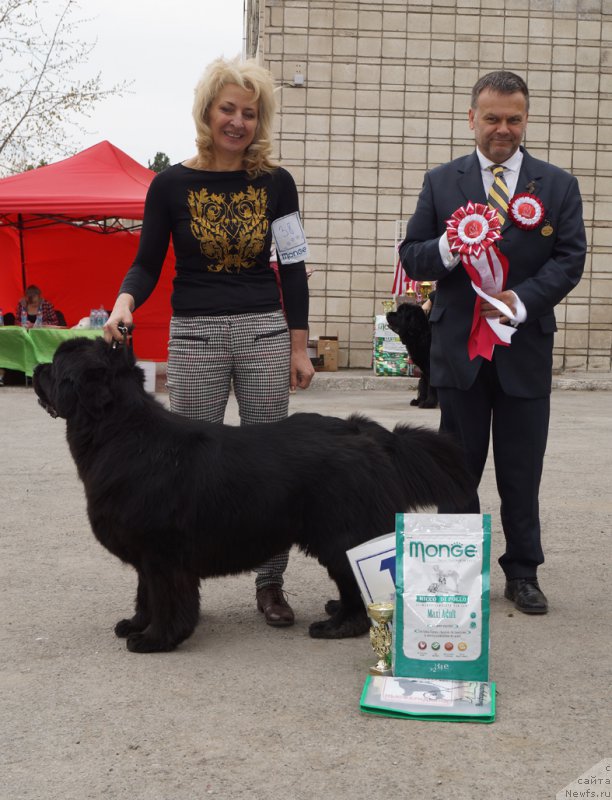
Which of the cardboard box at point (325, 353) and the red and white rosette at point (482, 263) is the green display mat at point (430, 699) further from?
the cardboard box at point (325, 353)

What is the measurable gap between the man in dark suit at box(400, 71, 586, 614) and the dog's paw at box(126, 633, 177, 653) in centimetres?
108

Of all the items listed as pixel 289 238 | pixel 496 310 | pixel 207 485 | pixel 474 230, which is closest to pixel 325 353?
pixel 289 238

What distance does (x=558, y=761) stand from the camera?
230 centimetres

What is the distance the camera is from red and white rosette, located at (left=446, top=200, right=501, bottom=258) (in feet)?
10.7

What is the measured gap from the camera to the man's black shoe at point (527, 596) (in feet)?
11.4

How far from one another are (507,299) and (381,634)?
127cm

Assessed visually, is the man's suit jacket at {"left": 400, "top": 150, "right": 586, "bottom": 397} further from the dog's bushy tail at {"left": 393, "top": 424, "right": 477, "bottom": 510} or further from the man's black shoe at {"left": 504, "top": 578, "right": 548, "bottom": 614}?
the man's black shoe at {"left": 504, "top": 578, "right": 548, "bottom": 614}

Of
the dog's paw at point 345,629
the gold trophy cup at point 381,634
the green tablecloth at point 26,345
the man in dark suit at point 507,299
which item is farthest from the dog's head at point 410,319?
the gold trophy cup at point 381,634

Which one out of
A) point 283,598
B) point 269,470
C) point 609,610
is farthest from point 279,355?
point 609,610

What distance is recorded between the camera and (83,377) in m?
2.98

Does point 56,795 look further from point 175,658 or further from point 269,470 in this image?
point 269,470

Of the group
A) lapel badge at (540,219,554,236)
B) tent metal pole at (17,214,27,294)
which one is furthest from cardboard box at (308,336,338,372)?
lapel badge at (540,219,554,236)

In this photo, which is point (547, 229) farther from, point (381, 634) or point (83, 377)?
point (83, 377)

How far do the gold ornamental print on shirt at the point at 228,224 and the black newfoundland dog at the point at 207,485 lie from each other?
547 millimetres
